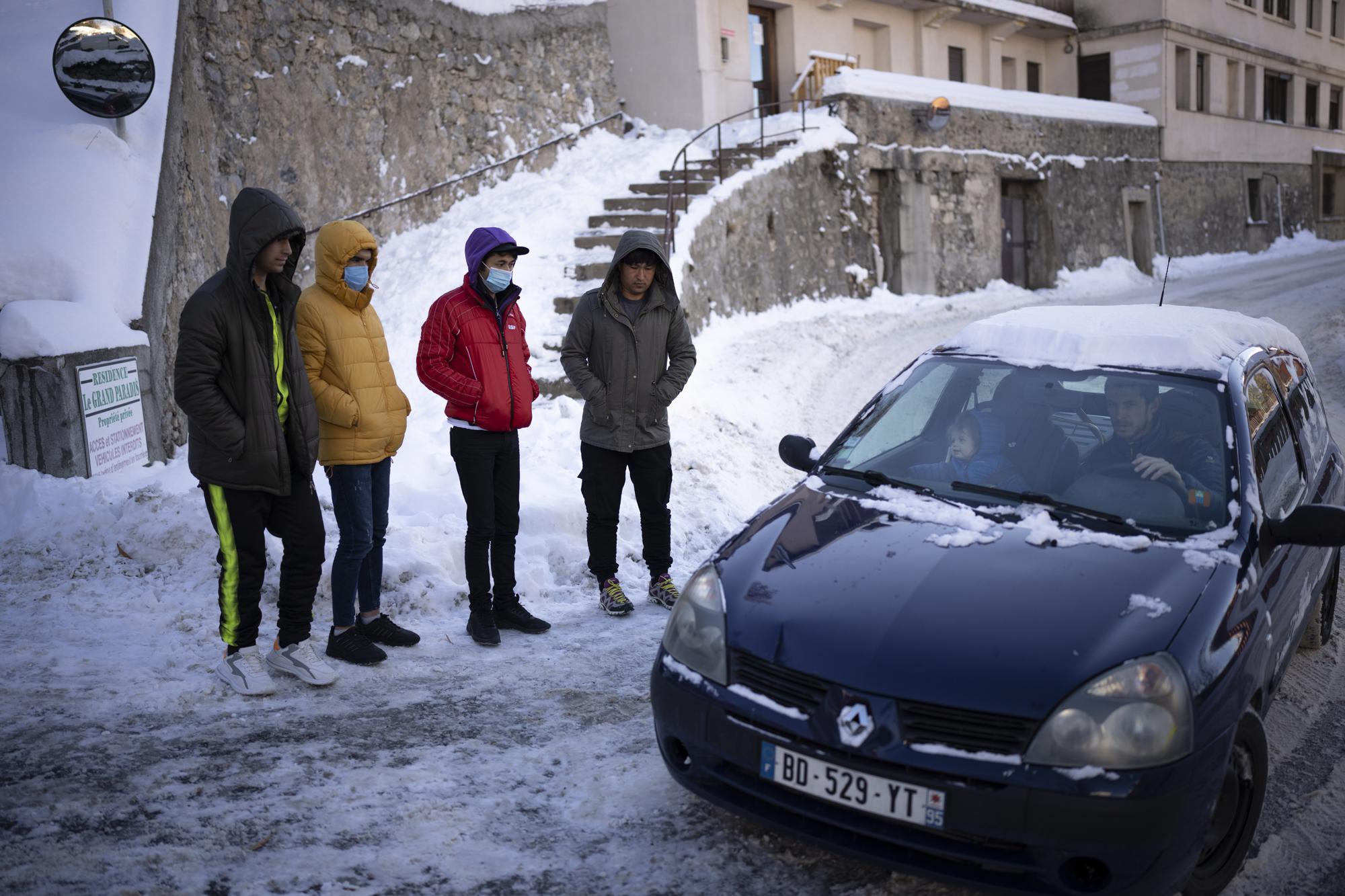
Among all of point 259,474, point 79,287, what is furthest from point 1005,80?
point 259,474

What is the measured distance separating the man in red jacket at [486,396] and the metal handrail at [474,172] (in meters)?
7.07

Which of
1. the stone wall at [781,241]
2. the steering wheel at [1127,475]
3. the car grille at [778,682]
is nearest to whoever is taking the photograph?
the car grille at [778,682]

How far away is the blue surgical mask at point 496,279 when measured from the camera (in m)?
4.88

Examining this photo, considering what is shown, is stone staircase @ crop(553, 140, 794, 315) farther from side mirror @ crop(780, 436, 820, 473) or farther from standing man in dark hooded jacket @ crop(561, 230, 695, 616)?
side mirror @ crop(780, 436, 820, 473)

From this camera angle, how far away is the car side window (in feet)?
11.8

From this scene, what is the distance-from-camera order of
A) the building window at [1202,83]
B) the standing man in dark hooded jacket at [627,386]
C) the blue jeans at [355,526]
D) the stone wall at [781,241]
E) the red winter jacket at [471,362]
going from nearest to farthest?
the blue jeans at [355,526]
the red winter jacket at [471,362]
the standing man in dark hooded jacket at [627,386]
the stone wall at [781,241]
the building window at [1202,83]

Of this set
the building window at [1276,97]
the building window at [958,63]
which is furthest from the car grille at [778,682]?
the building window at [1276,97]

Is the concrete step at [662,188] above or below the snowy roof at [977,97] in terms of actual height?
below

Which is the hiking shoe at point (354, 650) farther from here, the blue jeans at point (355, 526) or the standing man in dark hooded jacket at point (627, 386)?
the standing man in dark hooded jacket at point (627, 386)

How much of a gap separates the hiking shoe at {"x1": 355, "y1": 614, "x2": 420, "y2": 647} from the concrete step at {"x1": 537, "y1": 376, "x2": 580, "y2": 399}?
16.0 ft

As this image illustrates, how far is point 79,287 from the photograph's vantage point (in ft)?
23.4

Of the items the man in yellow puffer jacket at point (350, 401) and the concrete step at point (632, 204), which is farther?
the concrete step at point (632, 204)

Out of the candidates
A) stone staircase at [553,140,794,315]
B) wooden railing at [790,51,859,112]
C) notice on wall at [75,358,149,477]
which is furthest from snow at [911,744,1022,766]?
wooden railing at [790,51,859,112]

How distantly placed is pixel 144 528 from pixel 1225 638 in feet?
17.2
